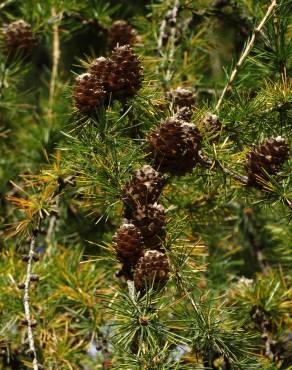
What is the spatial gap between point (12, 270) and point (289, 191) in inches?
19.2

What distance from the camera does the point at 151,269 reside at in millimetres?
661

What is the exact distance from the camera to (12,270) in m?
1.02

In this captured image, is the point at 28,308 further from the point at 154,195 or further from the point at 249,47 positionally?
the point at 249,47

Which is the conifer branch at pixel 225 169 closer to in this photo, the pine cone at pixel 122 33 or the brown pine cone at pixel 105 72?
the brown pine cone at pixel 105 72

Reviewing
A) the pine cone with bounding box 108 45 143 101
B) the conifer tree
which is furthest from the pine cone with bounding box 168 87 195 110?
the pine cone with bounding box 108 45 143 101

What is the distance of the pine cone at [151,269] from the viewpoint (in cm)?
66

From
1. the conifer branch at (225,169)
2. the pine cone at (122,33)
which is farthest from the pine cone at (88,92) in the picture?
the pine cone at (122,33)

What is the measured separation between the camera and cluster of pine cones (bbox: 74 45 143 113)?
739 mm

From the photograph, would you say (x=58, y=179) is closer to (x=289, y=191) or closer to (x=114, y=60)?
(x=114, y=60)

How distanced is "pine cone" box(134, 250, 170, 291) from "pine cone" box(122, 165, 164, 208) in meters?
0.06

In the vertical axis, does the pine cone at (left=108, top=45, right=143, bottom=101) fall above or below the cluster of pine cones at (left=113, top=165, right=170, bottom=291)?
above

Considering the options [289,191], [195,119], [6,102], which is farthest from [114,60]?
[6,102]

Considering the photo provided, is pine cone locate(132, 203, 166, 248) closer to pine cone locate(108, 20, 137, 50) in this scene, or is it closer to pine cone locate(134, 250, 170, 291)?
pine cone locate(134, 250, 170, 291)

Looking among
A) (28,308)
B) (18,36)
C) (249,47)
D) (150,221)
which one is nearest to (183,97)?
(249,47)
